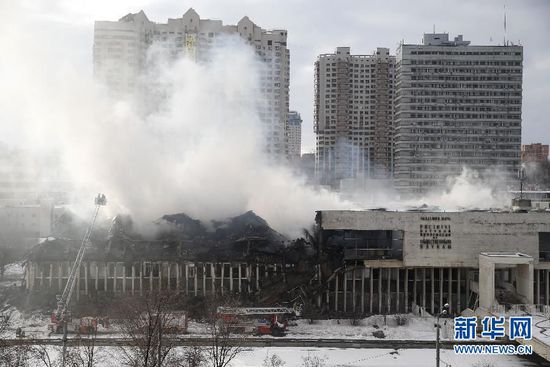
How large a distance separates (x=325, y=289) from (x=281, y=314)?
4.46 meters

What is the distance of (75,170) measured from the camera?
42.1m

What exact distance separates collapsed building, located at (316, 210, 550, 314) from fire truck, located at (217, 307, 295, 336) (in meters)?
5.00

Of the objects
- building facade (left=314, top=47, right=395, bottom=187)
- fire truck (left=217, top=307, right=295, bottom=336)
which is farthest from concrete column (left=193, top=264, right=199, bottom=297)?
building facade (left=314, top=47, right=395, bottom=187)

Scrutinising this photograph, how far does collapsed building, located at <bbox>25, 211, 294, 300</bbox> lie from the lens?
33.8 metres

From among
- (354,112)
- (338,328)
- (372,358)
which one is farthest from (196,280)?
(354,112)

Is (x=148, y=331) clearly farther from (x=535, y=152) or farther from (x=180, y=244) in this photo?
(x=535, y=152)

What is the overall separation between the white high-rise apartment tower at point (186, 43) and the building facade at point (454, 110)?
18014 millimetres

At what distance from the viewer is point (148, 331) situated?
19.9 meters

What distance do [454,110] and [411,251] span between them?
52.6m

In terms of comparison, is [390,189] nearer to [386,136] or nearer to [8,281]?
[386,136]

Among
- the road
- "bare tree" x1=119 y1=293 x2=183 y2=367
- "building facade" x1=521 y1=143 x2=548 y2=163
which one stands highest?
"building facade" x1=521 y1=143 x2=548 y2=163

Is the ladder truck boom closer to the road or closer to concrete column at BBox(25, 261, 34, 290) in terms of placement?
concrete column at BBox(25, 261, 34, 290)

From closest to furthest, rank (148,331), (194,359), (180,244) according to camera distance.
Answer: (148,331)
(194,359)
(180,244)

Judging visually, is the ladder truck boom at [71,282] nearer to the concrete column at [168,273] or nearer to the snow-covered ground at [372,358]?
the concrete column at [168,273]
